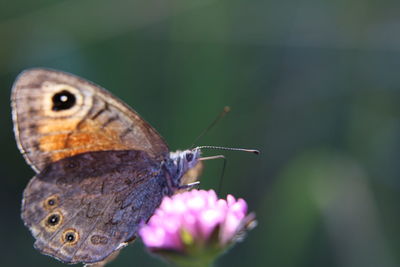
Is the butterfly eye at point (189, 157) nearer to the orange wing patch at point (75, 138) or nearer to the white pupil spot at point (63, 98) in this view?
the orange wing patch at point (75, 138)

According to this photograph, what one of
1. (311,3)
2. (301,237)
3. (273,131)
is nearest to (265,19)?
(311,3)

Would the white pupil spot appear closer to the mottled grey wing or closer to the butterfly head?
the mottled grey wing

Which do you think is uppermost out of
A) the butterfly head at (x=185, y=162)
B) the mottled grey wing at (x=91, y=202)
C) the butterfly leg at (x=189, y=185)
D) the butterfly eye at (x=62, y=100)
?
the butterfly eye at (x=62, y=100)

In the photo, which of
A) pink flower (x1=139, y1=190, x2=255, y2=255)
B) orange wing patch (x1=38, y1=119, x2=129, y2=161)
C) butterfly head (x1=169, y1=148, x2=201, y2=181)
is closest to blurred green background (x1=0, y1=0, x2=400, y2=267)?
butterfly head (x1=169, y1=148, x2=201, y2=181)

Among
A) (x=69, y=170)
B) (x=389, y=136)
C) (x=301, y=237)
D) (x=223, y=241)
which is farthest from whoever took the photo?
(x=389, y=136)

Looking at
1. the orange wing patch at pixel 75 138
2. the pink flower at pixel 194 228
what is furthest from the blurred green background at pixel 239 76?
the pink flower at pixel 194 228

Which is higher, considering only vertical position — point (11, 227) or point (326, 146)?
point (326, 146)

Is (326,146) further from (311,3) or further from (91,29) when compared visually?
(91,29)
